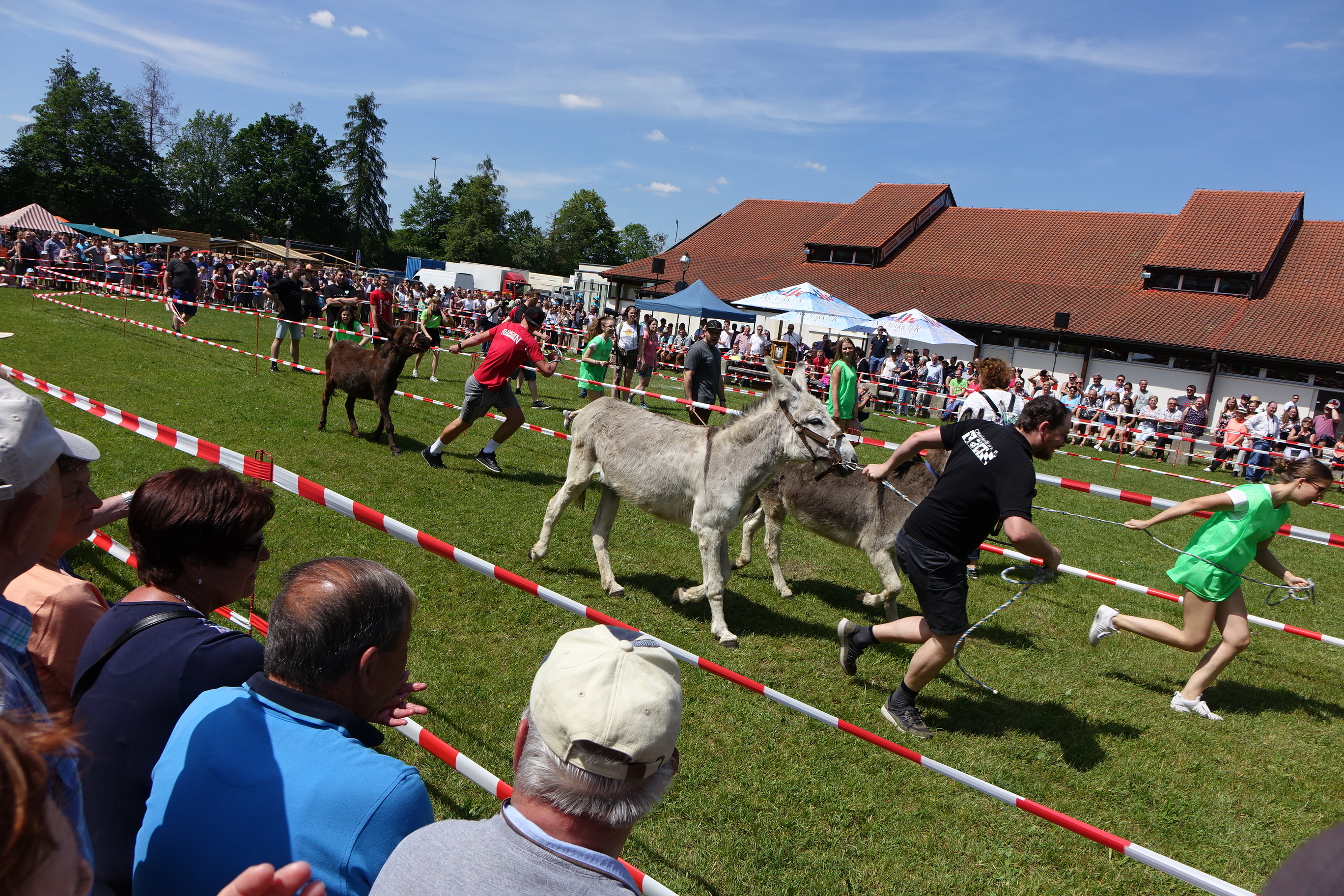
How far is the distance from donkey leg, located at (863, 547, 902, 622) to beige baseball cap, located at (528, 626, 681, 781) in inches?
206

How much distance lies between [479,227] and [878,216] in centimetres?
5724

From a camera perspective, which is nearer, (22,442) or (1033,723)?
(22,442)

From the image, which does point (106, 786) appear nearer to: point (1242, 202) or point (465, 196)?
point (1242, 202)

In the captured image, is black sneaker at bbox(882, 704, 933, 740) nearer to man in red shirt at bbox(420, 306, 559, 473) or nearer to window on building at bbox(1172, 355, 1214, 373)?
man in red shirt at bbox(420, 306, 559, 473)

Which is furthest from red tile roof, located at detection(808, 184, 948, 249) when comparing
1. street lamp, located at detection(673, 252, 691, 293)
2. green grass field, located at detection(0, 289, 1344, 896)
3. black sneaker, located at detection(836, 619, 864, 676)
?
black sneaker, located at detection(836, 619, 864, 676)

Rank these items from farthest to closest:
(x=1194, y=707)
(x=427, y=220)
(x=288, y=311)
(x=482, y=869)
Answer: (x=427, y=220) < (x=288, y=311) < (x=1194, y=707) < (x=482, y=869)

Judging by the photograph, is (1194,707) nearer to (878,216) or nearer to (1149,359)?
(1149,359)

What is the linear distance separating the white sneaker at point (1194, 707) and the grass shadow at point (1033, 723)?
670 millimetres

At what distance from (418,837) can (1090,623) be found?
7605mm

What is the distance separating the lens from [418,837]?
149 centimetres

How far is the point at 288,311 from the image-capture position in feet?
52.9

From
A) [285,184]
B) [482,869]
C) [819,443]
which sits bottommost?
[482,869]

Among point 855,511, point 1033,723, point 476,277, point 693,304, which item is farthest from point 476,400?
point 476,277

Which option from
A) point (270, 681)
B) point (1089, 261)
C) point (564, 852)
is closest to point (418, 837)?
point (564, 852)
